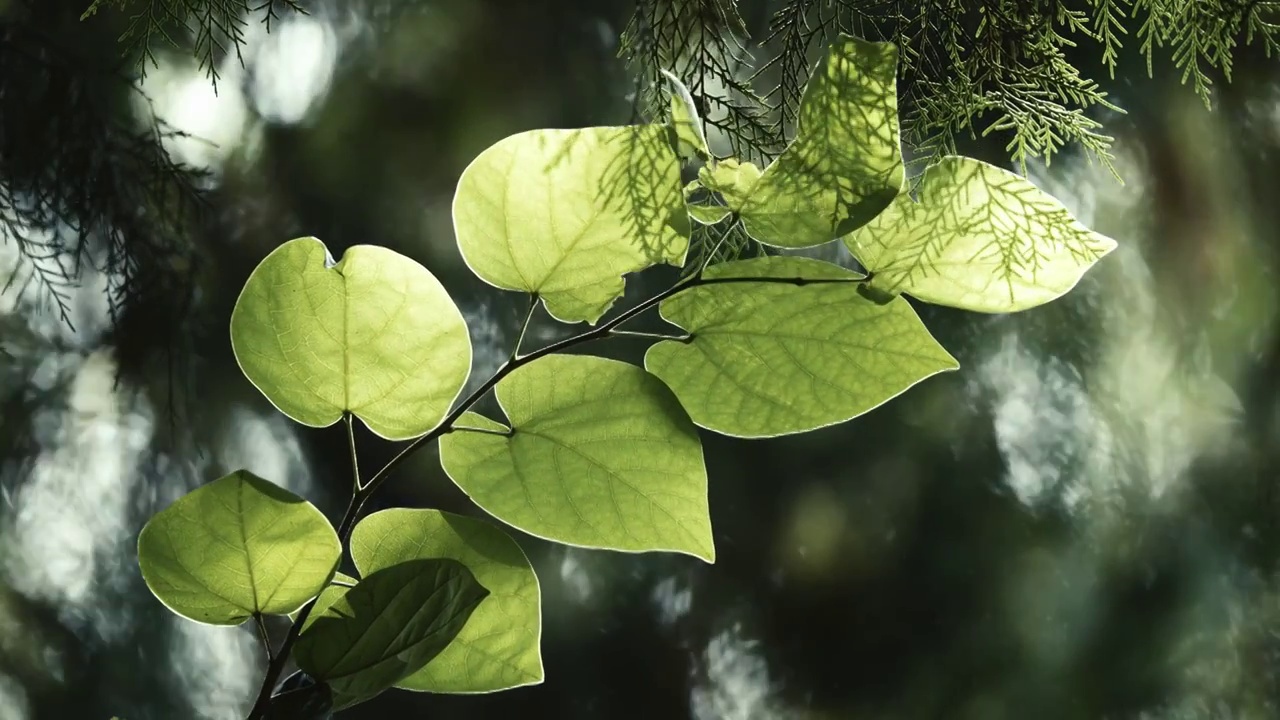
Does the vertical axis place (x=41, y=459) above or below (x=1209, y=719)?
above

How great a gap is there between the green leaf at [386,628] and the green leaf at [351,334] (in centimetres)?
2

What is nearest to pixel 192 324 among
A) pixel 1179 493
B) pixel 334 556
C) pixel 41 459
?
pixel 41 459

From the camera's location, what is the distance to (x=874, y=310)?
152 millimetres

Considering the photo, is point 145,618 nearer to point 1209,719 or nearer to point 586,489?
point 586,489

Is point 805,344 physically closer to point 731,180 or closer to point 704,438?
point 731,180

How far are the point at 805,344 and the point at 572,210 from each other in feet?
0.13

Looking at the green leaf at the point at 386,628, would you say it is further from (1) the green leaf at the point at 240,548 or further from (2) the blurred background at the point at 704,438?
(2) the blurred background at the point at 704,438

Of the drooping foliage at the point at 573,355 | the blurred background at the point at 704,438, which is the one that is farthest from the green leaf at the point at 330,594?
the blurred background at the point at 704,438

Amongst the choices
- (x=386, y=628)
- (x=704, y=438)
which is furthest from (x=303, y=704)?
(x=704, y=438)

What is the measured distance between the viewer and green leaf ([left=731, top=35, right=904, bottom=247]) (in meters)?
0.14

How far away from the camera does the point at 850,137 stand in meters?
0.14

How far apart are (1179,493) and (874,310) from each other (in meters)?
0.68

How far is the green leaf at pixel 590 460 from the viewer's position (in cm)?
15

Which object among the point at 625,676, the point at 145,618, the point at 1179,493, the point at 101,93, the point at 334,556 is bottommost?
the point at 1179,493
